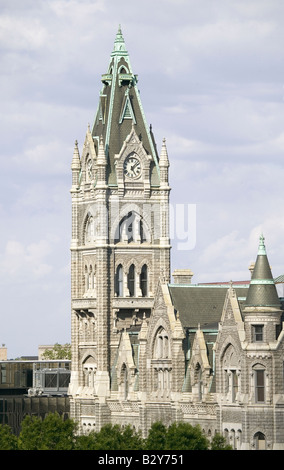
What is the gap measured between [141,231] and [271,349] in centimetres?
3447

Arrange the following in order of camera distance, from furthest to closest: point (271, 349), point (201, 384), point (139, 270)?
point (139, 270)
point (201, 384)
point (271, 349)

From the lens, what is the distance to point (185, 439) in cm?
12950

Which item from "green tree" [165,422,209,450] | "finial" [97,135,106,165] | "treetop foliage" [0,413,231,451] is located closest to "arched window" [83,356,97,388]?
"finial" [97,135,106,165]

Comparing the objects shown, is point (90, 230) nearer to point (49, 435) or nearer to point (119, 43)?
point (119, 43)

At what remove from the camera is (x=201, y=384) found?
144375 mm

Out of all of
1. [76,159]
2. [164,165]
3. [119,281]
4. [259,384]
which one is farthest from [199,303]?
[76,159]

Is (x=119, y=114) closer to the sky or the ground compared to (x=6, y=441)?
closer to the sky

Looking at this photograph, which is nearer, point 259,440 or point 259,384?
point 259,384

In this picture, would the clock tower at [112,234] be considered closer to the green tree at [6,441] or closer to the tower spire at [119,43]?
the tower spire at [119,43]

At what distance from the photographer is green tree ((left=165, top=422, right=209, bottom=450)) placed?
129250mm

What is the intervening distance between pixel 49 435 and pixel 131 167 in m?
34.7
